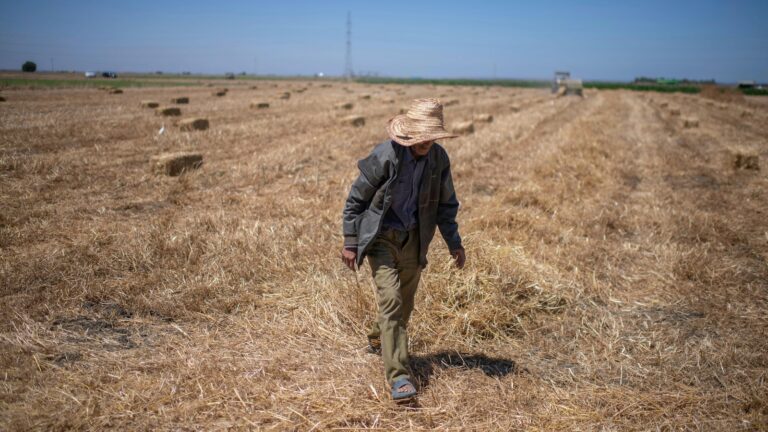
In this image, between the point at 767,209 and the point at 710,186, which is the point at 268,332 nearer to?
the point at 767,209

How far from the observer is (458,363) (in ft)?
12.6

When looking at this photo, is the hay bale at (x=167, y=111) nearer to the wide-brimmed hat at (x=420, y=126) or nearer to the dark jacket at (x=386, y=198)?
the dark jacket at (x=386, y=198)

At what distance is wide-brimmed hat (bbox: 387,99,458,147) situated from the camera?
125 inches

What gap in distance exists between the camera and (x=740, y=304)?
4809 mm

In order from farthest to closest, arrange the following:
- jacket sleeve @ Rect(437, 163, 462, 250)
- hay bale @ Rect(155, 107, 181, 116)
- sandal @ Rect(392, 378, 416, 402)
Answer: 1. hay bale @ Rect(155, 107, 181, 116)
2. jacket sleeve @ Rect(437, 163, 462, 250)
3. sandal @ Rect(392, 378, 416, 402)

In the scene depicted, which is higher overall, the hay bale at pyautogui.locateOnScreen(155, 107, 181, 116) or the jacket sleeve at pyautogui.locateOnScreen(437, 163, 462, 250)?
the hay bale at pyautogui.locateOnScreen(155, 107, 181, 116)

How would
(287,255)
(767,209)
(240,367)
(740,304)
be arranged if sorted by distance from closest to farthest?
(240,367) → (740,304) → (287,255) → (767,209)

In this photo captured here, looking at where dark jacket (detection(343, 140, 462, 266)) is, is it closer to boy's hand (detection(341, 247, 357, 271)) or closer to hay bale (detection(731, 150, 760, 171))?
boy's hand (detection(341, 247, 357, 271))

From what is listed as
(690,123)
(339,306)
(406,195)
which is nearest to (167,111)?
(339,306)

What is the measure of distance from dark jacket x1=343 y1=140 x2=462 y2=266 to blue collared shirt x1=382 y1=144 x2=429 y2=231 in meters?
0.04

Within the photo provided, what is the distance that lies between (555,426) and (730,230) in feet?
16.4

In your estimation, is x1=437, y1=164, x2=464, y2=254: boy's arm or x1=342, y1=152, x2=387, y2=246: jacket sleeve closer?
x1=342, y1=152, x2=387, y2=246: jacket sleeve

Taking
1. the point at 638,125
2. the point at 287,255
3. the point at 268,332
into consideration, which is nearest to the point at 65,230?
the point at 287,255

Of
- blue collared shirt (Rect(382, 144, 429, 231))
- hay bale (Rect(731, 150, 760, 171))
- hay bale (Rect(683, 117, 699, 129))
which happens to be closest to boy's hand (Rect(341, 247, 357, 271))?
blue collared shirt (Rect(382, 144, 429, 231))
